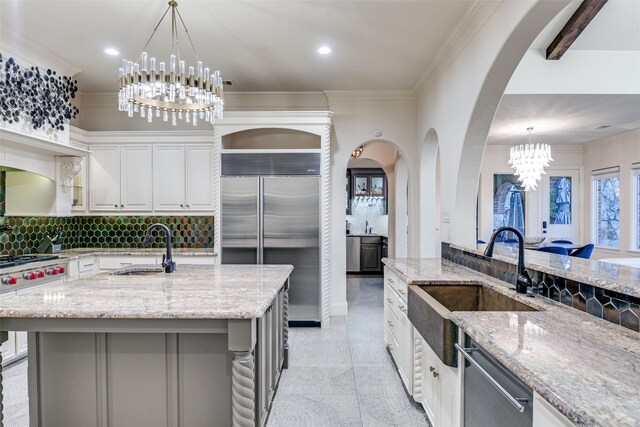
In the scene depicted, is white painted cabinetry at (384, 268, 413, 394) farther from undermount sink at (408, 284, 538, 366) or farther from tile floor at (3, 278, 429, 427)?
undermount sink at (408, 284, 538, 366)

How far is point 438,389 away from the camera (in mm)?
1996

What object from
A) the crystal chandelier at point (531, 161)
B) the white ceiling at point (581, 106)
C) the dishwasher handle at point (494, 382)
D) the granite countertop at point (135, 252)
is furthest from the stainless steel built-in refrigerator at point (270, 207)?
the crystal chandelier at point (531, 161)

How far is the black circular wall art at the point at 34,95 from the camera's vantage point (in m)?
3.23

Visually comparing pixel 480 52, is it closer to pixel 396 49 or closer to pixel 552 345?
pixel 396 49

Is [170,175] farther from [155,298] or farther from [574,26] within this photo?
[574,26]

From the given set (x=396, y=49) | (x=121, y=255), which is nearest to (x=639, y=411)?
(x=396, y=49)

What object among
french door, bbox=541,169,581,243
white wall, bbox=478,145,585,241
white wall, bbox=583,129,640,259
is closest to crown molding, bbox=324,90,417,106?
white wall, bbox=478,145,585,241

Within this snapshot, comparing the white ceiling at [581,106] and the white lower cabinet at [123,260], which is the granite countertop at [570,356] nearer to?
the white ceiling at [581,106]

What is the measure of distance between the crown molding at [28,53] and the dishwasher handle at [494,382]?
4.37m

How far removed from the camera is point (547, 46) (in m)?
3.78

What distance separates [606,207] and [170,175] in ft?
25.2

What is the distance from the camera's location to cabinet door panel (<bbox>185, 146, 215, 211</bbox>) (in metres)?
4.59

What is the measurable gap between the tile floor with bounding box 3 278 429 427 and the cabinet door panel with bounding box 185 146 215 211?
6.72 ft

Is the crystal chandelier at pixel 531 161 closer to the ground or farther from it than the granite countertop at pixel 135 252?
farther from it
